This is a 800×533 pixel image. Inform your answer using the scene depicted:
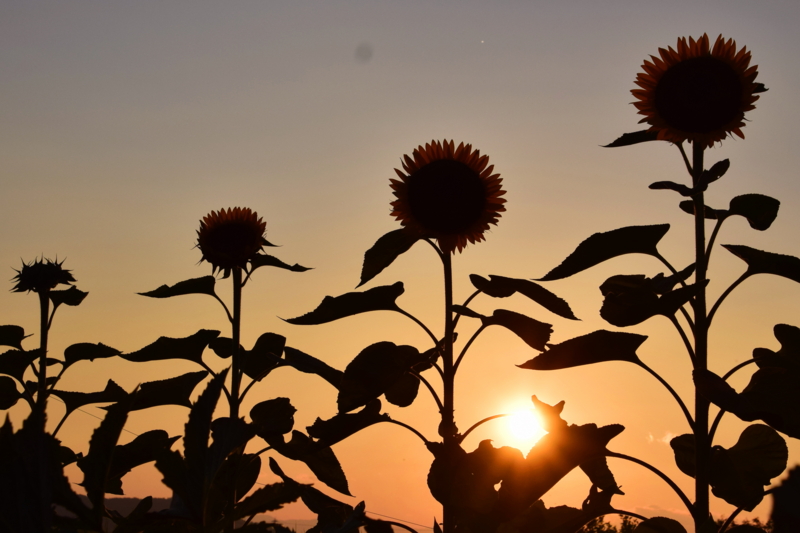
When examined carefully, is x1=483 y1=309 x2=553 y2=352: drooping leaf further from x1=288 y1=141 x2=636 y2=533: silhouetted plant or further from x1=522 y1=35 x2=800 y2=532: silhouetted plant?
x1=522 y1=35 x2=800 y2=532: silhouetted plant

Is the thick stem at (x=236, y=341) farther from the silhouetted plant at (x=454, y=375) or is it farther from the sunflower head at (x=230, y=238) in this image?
the silhouetted plant at (x=454, y=375)

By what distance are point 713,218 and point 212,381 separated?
292 centimetres

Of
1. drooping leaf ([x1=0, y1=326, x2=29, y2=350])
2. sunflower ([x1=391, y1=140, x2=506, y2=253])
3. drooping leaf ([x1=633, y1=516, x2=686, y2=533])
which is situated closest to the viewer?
drooping leaf ([x1=633, y1=516, x2=686, y2=533])

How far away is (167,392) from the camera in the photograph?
4.07 metres

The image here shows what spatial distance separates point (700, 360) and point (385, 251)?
1.58 metres

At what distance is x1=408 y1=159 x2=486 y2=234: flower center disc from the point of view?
156 inches

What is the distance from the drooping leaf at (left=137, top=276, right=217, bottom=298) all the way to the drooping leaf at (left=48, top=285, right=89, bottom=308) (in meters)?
1.95

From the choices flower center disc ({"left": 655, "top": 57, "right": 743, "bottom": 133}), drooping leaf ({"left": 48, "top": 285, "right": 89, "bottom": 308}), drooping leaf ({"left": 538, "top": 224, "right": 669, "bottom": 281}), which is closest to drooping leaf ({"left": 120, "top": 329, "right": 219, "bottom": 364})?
drooping leaf ({"left": 48, "top": 285, "right": 89, "bottom": 308})

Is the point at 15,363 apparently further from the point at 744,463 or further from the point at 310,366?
the point at 744,463

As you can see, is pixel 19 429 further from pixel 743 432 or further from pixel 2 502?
pixel 743 432

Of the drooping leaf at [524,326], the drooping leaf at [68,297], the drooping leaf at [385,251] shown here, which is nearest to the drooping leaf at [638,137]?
the drooping leaf at [524,326]

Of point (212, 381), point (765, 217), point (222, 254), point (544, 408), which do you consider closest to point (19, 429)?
point (212, 381)

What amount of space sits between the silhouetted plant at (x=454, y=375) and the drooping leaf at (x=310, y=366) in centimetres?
4

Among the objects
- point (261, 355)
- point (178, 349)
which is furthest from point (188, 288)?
point (261, 355)
